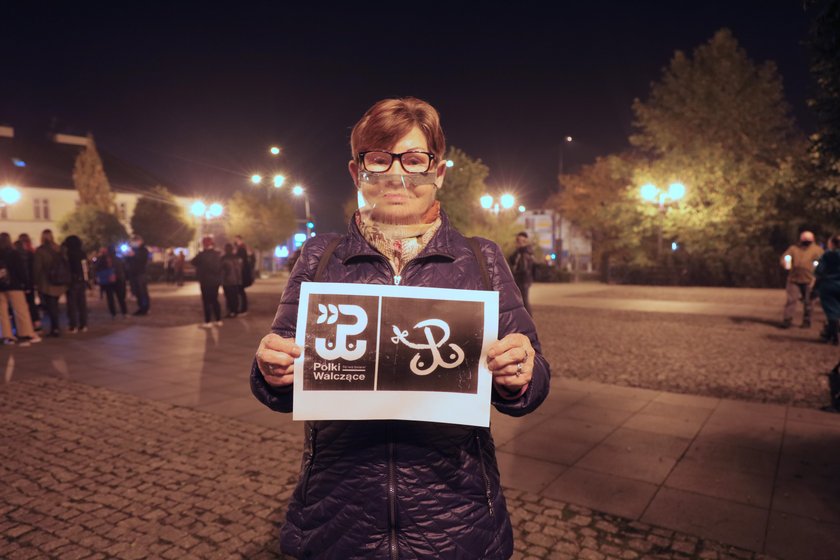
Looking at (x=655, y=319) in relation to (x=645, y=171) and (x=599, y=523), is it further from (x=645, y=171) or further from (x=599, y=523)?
(x=645, y=171)

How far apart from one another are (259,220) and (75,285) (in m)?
42.0

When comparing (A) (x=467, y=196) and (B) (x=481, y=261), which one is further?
(A) (x=467, y=196)

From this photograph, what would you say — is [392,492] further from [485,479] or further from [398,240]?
[398,240]

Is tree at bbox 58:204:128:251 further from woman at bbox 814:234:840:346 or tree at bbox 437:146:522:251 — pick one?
woman at bbox 814:234:840:346

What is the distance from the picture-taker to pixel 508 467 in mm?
4637

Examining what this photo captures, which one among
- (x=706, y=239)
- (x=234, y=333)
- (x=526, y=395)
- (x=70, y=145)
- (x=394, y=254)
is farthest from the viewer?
(x=70, y=145)

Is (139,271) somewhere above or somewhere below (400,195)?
below

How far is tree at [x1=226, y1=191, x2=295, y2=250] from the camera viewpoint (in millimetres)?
52500

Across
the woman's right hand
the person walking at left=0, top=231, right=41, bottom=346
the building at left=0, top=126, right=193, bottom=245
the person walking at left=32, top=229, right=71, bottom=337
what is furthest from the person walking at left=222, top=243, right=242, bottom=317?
the building at left=0, top=126, right=193, bottom=245

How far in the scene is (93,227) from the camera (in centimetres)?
4428

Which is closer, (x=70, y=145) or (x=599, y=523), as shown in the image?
(x=599, y=523)

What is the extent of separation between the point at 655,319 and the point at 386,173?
14.5 m

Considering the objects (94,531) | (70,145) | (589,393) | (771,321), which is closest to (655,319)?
(771,321)

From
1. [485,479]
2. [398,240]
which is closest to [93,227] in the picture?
[398,240]
